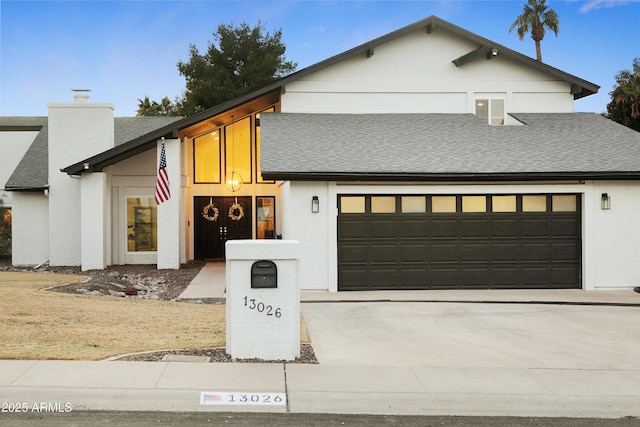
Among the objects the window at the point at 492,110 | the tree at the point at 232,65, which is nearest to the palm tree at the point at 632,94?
the window at the point at 492,110

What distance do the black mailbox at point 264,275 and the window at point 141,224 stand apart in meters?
14.3

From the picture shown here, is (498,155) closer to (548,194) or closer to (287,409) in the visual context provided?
(548,194)

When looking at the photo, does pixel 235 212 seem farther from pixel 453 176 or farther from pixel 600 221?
pixel 600 221

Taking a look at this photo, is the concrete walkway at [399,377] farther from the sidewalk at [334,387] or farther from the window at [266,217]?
the window at [266,217]

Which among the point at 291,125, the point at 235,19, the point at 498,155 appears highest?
the point at 235,19

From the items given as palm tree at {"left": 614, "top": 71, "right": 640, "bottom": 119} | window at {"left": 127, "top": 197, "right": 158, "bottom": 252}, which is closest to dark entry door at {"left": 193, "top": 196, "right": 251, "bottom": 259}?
window at {"left": 127, "top": 197, "right": 158, "bottom": 252}

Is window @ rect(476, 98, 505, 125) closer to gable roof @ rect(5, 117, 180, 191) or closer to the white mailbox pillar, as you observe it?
gable roof @ rect(5, 117, 180, 191)

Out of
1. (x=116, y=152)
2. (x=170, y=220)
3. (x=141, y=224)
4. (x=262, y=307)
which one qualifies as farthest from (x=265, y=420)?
(x=141, y=224)

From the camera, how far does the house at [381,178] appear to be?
49.8 ft

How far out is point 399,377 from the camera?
7.00 meters

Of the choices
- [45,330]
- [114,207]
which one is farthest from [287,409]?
[114,207]

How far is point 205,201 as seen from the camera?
2256 centimetres

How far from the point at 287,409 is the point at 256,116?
17279 millimetres

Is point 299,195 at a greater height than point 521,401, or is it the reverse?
point 299,195
